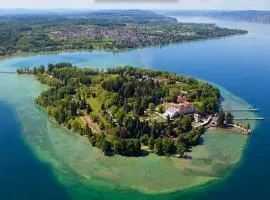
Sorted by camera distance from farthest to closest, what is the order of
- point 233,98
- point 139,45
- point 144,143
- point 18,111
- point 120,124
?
point 139,45 → point 233,98 → point 18,111 → point 120,124 → point 144,143

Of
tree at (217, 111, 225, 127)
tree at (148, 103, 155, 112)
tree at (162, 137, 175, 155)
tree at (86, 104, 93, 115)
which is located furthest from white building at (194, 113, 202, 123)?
tree at (86, 104, 93, 115)

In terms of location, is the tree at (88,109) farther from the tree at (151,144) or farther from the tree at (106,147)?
the tree at (151,144)

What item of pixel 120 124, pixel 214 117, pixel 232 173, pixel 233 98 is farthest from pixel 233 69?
pixel 232 173

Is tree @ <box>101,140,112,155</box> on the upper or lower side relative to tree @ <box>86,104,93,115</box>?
lower

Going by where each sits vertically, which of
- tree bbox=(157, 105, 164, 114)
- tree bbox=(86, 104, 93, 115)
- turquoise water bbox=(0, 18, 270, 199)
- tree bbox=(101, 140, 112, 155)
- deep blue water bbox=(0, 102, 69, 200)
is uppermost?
tree bbox=(157, 105, 164, 114)

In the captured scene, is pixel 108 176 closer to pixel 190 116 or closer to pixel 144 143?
pixel 144 143

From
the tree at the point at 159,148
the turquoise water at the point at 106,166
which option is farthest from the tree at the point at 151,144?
the turquoise water at the point at 106,166

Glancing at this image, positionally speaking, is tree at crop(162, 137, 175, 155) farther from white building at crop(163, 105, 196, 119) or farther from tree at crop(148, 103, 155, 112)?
tree at crop(148, 103, 155, 112)

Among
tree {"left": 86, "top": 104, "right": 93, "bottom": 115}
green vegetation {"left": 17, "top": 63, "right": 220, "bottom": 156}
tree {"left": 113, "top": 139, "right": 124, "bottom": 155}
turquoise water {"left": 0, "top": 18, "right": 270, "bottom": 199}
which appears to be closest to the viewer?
turquoise water {"left": 0, "top": 18, "right": 270, "bottom": 199}
